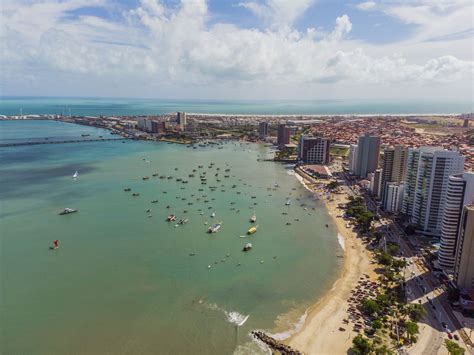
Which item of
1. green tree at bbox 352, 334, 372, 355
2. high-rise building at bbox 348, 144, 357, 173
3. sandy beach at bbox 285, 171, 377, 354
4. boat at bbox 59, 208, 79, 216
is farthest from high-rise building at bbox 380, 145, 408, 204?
boat at bbox 59, 208, 79, 216

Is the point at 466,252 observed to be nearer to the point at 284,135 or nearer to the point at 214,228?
the point at 214,228

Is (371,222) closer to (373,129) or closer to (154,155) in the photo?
(154,155)

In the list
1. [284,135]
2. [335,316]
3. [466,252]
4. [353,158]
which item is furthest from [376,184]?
[284,135]

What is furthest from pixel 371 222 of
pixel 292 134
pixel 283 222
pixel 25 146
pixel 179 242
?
pixel 25 146

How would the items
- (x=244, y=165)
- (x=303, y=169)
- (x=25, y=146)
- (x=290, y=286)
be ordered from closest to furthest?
(x=290, y=286), (x=303, y=169), (x=244, y=165), (x=25, y=146)

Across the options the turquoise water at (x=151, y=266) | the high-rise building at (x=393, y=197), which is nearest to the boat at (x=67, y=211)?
the turquoise water at (x=151, y=266)

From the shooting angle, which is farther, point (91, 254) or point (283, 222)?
point (283, 222)

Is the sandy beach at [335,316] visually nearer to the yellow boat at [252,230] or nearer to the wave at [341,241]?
the wave at [341,241]
